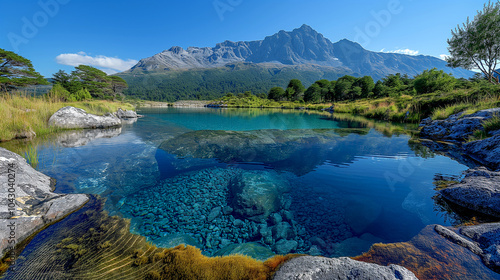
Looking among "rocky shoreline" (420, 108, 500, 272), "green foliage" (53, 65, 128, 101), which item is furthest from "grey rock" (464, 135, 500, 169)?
"green foliage" (53, 65, 128, 101)

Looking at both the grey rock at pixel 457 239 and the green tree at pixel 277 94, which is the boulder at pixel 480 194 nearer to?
the grey rock at pixel 457 239

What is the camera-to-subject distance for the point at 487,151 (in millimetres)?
5988

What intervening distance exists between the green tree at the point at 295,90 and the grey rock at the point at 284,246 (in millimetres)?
81983

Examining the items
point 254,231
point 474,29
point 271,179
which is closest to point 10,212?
point 254,231

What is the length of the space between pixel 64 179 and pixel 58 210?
2110mm

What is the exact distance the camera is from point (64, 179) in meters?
4.63

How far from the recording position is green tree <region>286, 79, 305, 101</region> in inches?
3132

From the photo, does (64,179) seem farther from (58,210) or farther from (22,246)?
(22,246)

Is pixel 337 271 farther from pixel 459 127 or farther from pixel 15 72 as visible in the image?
pixel 15 72

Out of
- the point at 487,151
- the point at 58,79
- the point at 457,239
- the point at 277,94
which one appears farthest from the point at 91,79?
the point at 277,94

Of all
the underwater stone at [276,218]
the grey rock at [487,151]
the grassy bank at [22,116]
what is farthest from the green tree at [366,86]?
the grassy bank at [22,116]

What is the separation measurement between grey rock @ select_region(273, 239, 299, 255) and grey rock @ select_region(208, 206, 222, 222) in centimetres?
135

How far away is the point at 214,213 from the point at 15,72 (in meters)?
31.5

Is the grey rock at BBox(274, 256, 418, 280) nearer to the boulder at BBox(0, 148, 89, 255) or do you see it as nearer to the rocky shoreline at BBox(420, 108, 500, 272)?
the rocky shoreline at BBox(420, 108, 500, 272)
